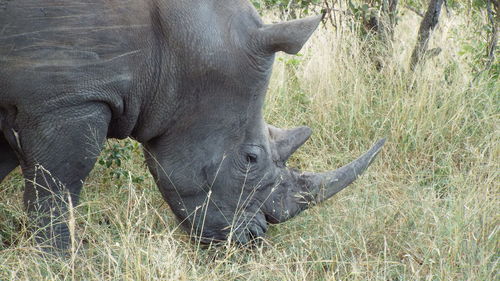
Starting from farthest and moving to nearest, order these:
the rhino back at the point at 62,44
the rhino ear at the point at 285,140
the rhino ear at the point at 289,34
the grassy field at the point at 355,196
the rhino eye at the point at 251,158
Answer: the rhino ear at the point at 285,140 < the rhino eye at the point at 251,158 < the rhino ear at the point at 289,34 < the grassy field at the point at 355,196 < the rhino back at the point at 62,44

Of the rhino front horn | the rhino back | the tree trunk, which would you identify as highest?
the rhino back

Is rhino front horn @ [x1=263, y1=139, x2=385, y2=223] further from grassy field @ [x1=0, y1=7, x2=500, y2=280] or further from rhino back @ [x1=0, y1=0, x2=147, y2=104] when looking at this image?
rhino back @ [x1=0, y1=0, x2=147, y2=104]

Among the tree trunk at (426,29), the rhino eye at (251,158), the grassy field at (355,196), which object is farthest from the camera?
the tree trunk at (426,29)

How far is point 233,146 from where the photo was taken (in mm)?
4738

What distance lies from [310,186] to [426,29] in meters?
2.60

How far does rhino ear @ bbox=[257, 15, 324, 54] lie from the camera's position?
439 cm

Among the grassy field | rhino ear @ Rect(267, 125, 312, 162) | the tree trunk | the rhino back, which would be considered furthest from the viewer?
the tree trunk

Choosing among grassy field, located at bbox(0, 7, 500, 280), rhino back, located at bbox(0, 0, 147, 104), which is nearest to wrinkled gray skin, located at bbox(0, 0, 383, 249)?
rhino back, located at bbox(0, 0, 147, 104)

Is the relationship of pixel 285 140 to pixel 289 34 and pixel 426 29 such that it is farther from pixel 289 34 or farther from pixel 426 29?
pixel 426 29

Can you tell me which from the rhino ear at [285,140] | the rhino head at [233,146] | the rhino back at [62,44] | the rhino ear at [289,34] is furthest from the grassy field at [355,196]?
the rhino ear at [289,34]

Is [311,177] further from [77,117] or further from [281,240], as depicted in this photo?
[77,117]

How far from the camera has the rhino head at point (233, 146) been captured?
4.42 meters

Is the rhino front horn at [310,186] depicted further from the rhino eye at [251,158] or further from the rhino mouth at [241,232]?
the rhino eye at [251,158]

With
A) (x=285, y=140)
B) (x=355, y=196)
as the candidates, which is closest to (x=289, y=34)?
(x=285, y=140)
